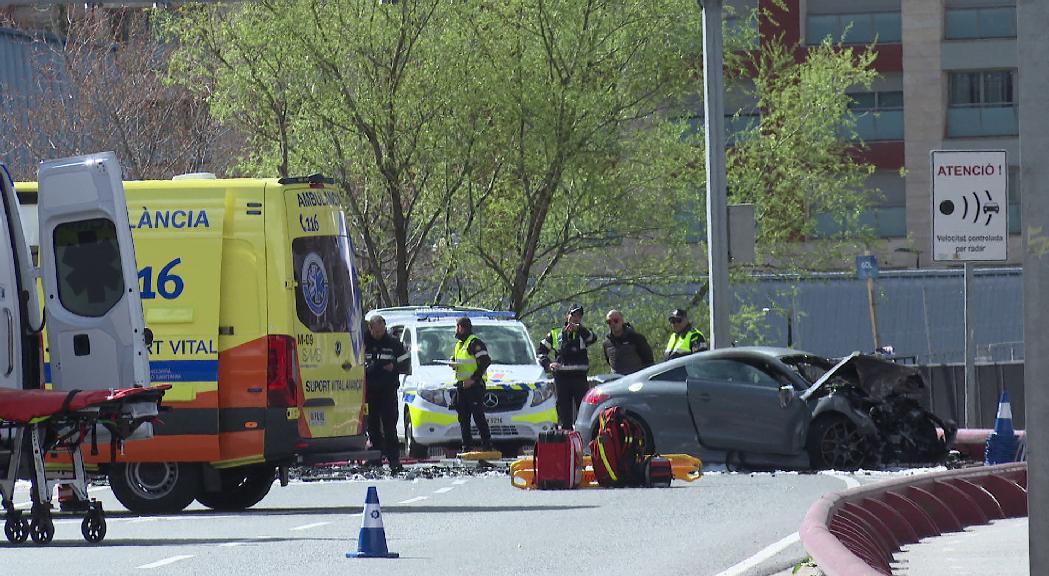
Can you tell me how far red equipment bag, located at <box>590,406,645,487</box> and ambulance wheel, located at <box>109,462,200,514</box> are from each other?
4.04 m

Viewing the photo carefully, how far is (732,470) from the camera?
21.1 m

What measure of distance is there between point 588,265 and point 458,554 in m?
22.2

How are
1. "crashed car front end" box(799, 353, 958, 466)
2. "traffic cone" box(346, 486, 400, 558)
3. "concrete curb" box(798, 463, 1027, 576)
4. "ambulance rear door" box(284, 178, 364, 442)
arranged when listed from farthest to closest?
"crashed car front end" box(799, 353, 958, 466) → "ambulance rear door" box(284, 178, 364, 442) → "traffic cone" box(346, 486, 400, 558) → "concrete curb" box(798, 463, 1027, 576)

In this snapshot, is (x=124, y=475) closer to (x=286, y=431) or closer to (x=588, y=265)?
(x=286, y=431)

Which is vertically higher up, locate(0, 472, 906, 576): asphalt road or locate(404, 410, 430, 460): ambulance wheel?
locate(0, 472, 906, 576): asphalt road

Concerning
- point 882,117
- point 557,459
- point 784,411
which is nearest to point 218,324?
point 557,459

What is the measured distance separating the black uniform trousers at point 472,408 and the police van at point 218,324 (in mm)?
7263

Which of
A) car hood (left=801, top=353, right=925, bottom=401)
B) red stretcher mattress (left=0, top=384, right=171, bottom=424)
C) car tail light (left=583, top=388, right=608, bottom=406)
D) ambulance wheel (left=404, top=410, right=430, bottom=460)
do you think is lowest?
ambulance wheel (left=404, top=410, right=430, bottom=460)

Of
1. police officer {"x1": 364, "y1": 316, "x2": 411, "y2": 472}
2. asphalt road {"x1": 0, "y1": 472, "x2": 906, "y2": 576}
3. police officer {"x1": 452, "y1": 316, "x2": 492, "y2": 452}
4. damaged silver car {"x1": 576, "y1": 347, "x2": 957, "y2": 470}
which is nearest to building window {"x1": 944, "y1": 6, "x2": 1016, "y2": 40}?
police officer {"x1": 452, "y1": 316, "x2": 492, "y2": 452}

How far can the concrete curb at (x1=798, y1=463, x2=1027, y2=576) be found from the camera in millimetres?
10047

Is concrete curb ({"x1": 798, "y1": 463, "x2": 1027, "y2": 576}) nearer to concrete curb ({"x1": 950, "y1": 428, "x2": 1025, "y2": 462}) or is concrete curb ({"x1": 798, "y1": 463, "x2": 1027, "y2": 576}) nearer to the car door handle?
the car door handle

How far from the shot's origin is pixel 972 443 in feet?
73.1

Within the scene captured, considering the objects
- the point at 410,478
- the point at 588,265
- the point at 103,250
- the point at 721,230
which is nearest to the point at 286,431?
the point at 103,250

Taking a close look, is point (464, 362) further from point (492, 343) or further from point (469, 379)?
point (492, 343)
